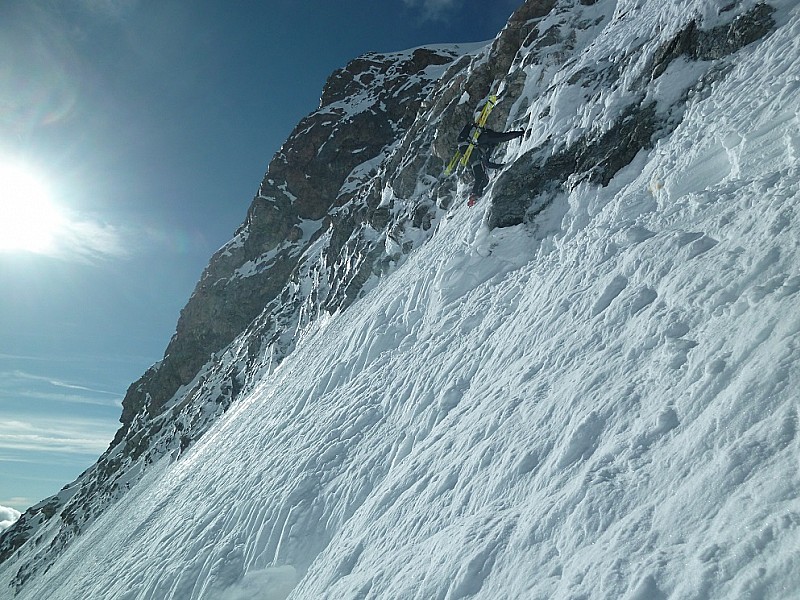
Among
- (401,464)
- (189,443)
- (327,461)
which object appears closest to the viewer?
(401,464)

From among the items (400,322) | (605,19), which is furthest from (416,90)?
(400,322)

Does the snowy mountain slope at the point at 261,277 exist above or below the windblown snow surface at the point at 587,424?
above

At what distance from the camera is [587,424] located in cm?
420

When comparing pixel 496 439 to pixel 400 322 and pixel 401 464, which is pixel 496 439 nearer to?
pixel 401 464

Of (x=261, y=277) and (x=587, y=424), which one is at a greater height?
(x=261, y=277)

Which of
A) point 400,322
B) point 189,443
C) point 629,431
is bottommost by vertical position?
point 629,431

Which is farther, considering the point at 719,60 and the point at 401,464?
the point at 719,60

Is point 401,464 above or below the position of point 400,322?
below

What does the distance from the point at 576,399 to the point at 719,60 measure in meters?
6.85

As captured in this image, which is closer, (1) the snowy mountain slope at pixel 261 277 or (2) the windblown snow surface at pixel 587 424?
(2) the windblown snow surface at pixel 587 424

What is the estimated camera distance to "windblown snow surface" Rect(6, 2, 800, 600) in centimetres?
284

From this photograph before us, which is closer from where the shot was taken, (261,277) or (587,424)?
(587,424)

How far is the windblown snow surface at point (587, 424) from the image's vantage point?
284 cm

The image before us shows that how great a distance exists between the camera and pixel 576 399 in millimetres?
4637
